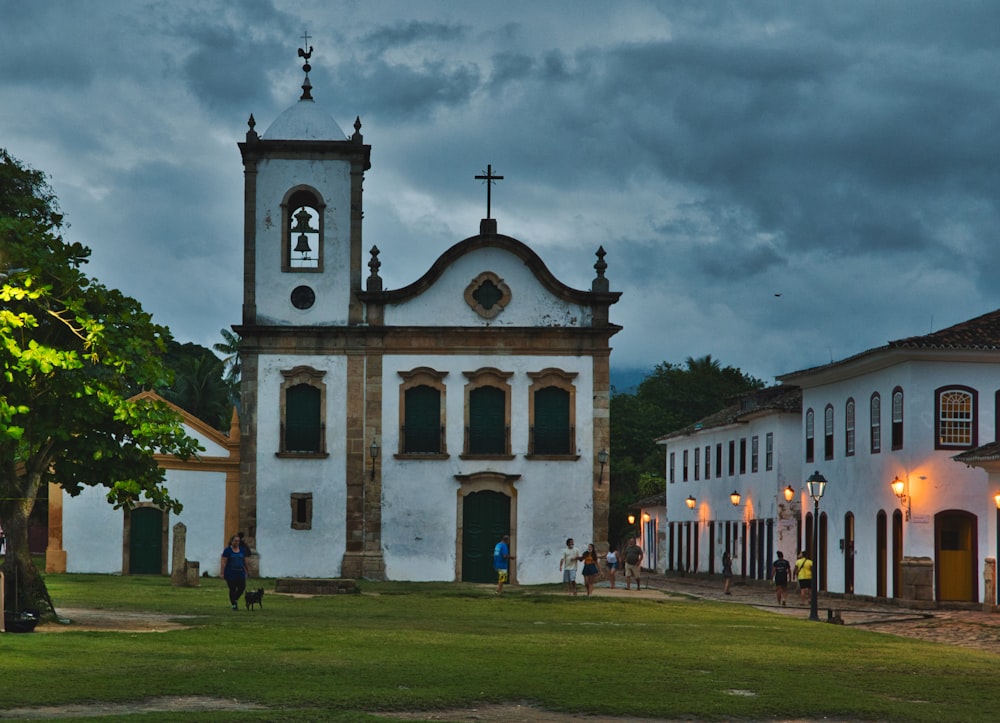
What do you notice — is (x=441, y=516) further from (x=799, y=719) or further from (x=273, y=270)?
(x=799, y=719)

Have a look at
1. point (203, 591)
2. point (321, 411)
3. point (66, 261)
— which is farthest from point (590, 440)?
point (66, 261)

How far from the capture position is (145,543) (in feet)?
146

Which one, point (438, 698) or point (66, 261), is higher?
point (66, 261)

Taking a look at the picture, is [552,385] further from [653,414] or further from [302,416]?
[653,414]

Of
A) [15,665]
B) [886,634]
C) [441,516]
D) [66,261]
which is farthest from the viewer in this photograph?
[441,516]

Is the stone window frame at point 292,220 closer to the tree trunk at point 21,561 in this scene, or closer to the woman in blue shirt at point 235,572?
the woman in blue shirt at point 235,572

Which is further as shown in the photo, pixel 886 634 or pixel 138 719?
pixel 886 634

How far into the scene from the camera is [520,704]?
45.9 ft

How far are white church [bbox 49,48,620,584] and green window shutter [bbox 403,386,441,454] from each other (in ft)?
0.12

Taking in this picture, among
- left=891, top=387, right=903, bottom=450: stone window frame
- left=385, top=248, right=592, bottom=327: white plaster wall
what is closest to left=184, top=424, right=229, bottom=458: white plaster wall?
left=385, top=248, right=592, bottom=327: white plaster wall

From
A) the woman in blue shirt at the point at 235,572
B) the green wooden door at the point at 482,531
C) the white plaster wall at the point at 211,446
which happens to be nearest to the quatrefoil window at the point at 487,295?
the green wooden door at the point at 482,531

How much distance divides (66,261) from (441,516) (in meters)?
22.3

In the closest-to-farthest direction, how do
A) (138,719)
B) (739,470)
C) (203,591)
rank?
(138,719), (203,591), (739,470)

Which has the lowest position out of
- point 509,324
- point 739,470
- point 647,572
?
point 647,572
